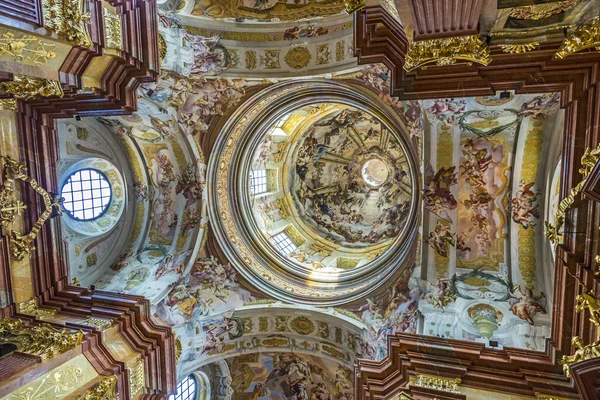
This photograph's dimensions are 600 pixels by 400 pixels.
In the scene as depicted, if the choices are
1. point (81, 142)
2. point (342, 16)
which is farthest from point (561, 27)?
point (81, 142)

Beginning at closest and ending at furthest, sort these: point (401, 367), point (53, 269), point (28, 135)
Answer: point (401, 367) < point (28, 135) < point (53, 269)

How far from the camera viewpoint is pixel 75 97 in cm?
883

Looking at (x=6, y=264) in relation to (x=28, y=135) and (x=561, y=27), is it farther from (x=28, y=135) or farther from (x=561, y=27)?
(x=561, y=27)

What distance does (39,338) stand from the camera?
786 centimetres

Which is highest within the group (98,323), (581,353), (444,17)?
(444,17)

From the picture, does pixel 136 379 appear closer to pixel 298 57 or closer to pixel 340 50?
pixel 298 57

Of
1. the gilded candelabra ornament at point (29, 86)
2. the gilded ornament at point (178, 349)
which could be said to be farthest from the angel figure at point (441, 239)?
the gilded candelabra ornament at point (29, 86)

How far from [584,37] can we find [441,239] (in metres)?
6.45

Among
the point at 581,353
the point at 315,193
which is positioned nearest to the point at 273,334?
the point at 315,193

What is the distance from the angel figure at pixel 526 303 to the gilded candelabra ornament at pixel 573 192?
3.33 m

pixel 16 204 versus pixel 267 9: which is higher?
pixel 267 9

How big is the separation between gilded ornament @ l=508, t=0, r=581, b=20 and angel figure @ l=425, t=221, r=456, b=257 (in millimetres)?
6301

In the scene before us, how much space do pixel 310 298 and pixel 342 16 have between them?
29.2 feet

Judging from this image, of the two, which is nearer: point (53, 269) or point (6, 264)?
point (6, 264)
